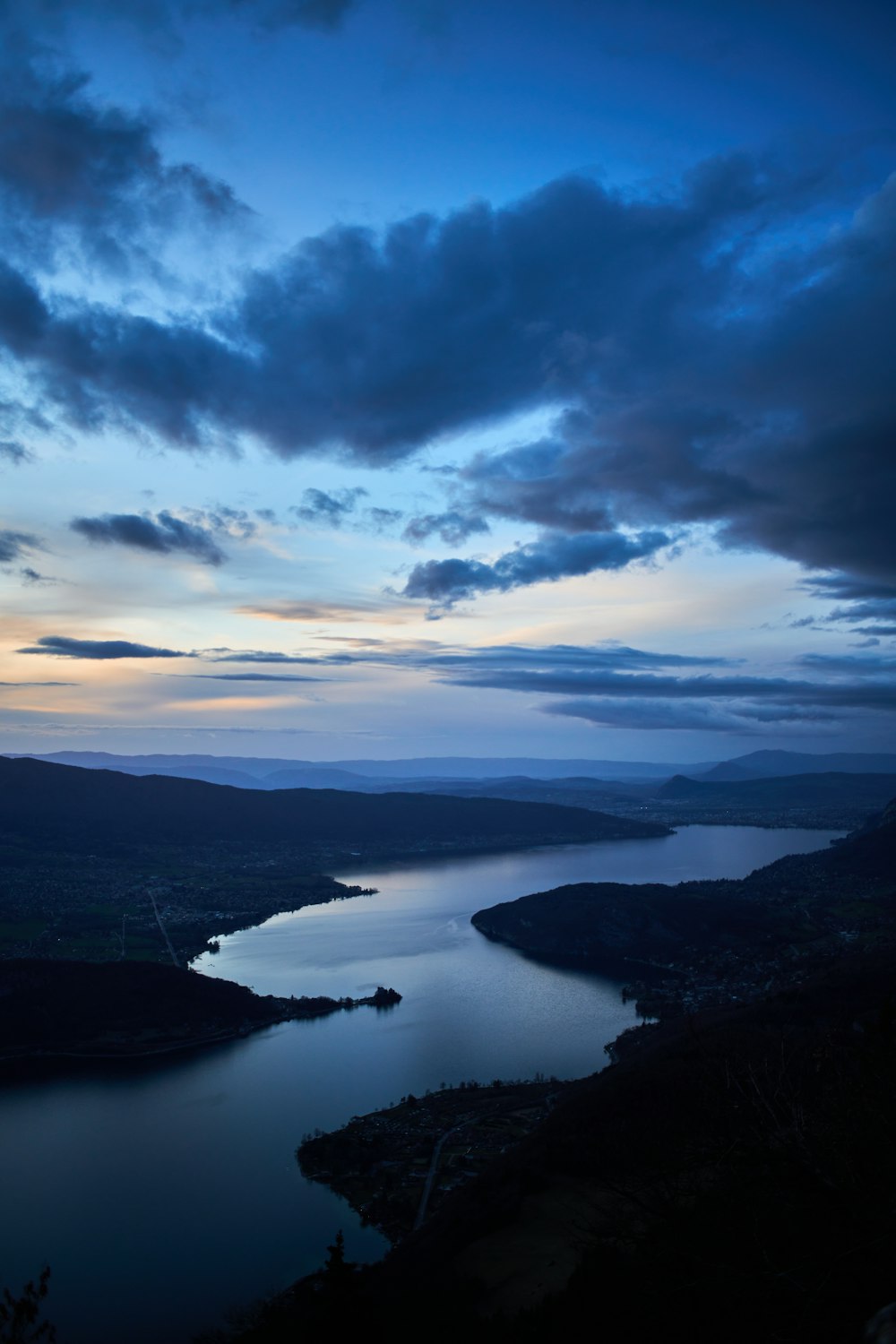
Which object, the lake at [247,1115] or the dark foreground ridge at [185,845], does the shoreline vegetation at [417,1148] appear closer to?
the lake at [247,1115]

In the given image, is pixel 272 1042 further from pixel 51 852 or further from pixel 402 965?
pixel 51 852

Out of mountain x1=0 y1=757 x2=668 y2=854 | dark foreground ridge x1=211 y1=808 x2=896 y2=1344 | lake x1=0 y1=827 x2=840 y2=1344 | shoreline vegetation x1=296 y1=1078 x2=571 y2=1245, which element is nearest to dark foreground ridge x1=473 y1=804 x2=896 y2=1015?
lake x1=0 y1=827 x2=840 y2=1344

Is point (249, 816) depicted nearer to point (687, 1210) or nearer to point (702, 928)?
point (702, 928)

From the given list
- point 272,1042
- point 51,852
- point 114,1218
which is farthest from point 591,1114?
point 51,852

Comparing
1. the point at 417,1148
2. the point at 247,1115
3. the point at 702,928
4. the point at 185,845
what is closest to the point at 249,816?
the point at 185,845

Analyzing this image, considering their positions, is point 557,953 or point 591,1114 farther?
point 557,953

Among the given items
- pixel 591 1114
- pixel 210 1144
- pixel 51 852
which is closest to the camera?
pixel 591 1114
